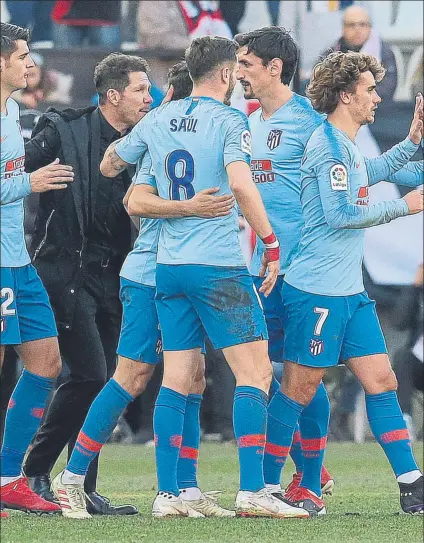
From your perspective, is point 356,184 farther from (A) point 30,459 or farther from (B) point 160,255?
(A) point 30,459

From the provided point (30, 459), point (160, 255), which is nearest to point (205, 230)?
point (160, 255)

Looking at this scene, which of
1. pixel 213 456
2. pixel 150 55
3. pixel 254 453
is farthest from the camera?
pixel 150 55

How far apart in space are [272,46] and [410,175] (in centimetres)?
96

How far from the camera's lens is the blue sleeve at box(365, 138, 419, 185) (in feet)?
23.0

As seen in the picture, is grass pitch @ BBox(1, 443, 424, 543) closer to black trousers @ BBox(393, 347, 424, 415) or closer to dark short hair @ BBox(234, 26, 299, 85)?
dark short hair @ BBox(234, 26, 299, 85)

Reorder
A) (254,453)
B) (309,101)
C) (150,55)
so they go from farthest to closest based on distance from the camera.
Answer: (150,55)
(309,101)
(254,453)

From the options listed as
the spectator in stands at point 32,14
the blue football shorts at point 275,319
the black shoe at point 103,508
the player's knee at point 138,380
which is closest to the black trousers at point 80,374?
the black shoe at point 103,508

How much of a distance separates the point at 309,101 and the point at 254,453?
1.89 m

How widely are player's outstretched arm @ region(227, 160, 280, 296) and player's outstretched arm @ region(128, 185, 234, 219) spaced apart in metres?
0.12

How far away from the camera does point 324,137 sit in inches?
259

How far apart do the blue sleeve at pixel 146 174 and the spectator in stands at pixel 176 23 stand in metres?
5.58

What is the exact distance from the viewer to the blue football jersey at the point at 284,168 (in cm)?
697

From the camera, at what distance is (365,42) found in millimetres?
11961

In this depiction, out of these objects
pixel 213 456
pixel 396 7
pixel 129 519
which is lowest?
pixel 213 456
